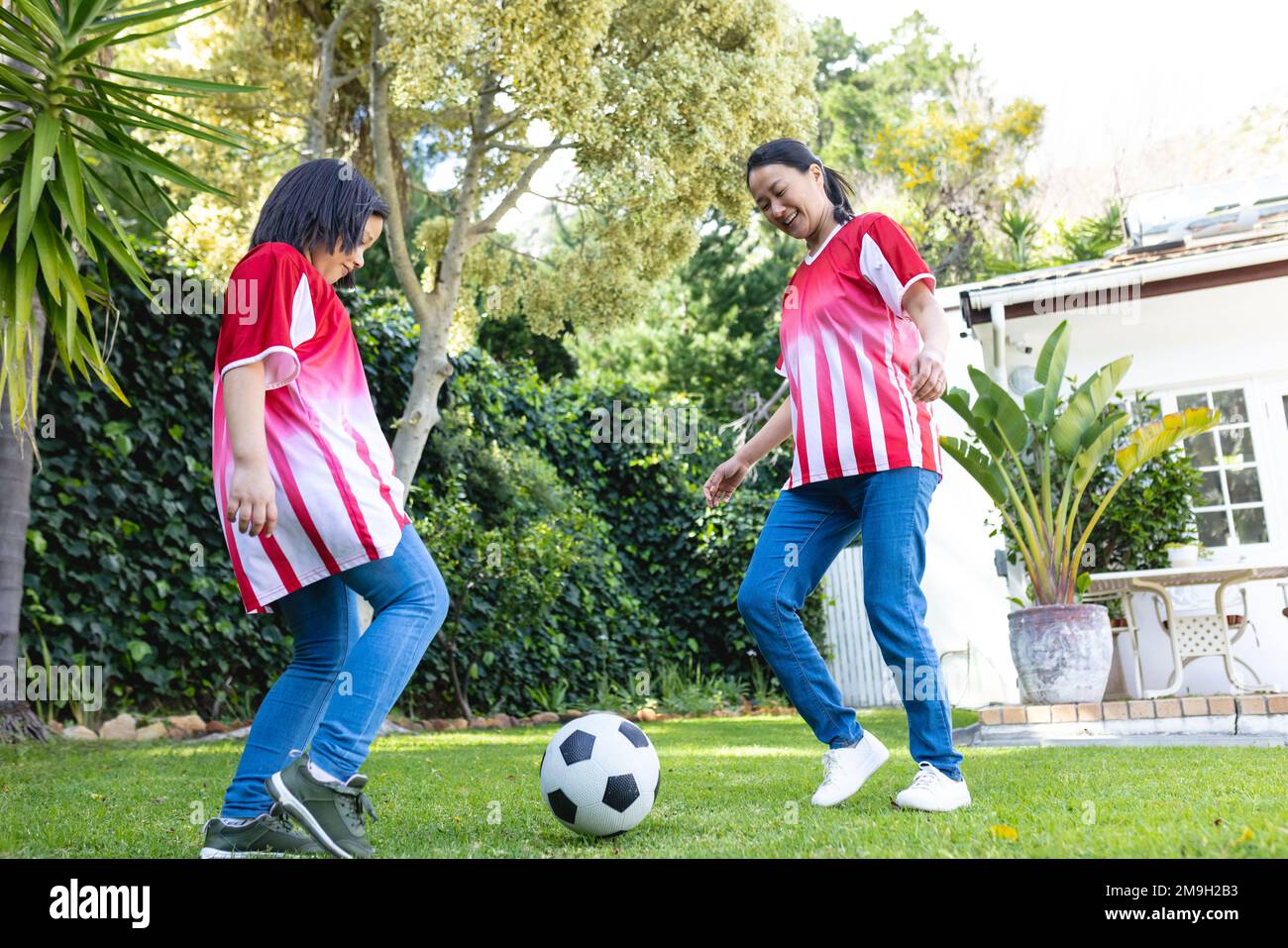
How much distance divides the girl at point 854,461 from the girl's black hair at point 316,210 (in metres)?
1.31

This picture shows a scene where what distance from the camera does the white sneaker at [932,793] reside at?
3.01 m

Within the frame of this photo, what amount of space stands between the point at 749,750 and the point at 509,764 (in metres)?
1.36

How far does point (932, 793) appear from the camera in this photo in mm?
3027

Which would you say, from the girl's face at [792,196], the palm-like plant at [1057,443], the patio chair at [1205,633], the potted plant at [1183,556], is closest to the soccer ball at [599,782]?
the girl's face at [792,196]

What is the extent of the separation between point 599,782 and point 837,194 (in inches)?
84.2

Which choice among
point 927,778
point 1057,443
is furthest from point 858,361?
point 1057,443

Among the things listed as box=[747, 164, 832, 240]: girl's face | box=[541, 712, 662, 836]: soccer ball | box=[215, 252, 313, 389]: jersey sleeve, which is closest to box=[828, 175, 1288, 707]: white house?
box=[747, 164, 832, 240]: girl's face

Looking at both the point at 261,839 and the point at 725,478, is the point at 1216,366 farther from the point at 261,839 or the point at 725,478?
the point at 261,839

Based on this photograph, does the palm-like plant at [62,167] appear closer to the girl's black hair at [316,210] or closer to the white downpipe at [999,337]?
the girl's black hair at [316,210]

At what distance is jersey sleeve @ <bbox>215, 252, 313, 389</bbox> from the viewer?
2436 millimetres

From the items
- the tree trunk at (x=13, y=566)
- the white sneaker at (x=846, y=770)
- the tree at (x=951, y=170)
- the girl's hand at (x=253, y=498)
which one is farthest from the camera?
the tree at (x=951, y=170)

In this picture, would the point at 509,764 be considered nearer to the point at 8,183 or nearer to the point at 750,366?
the point at 8,183
